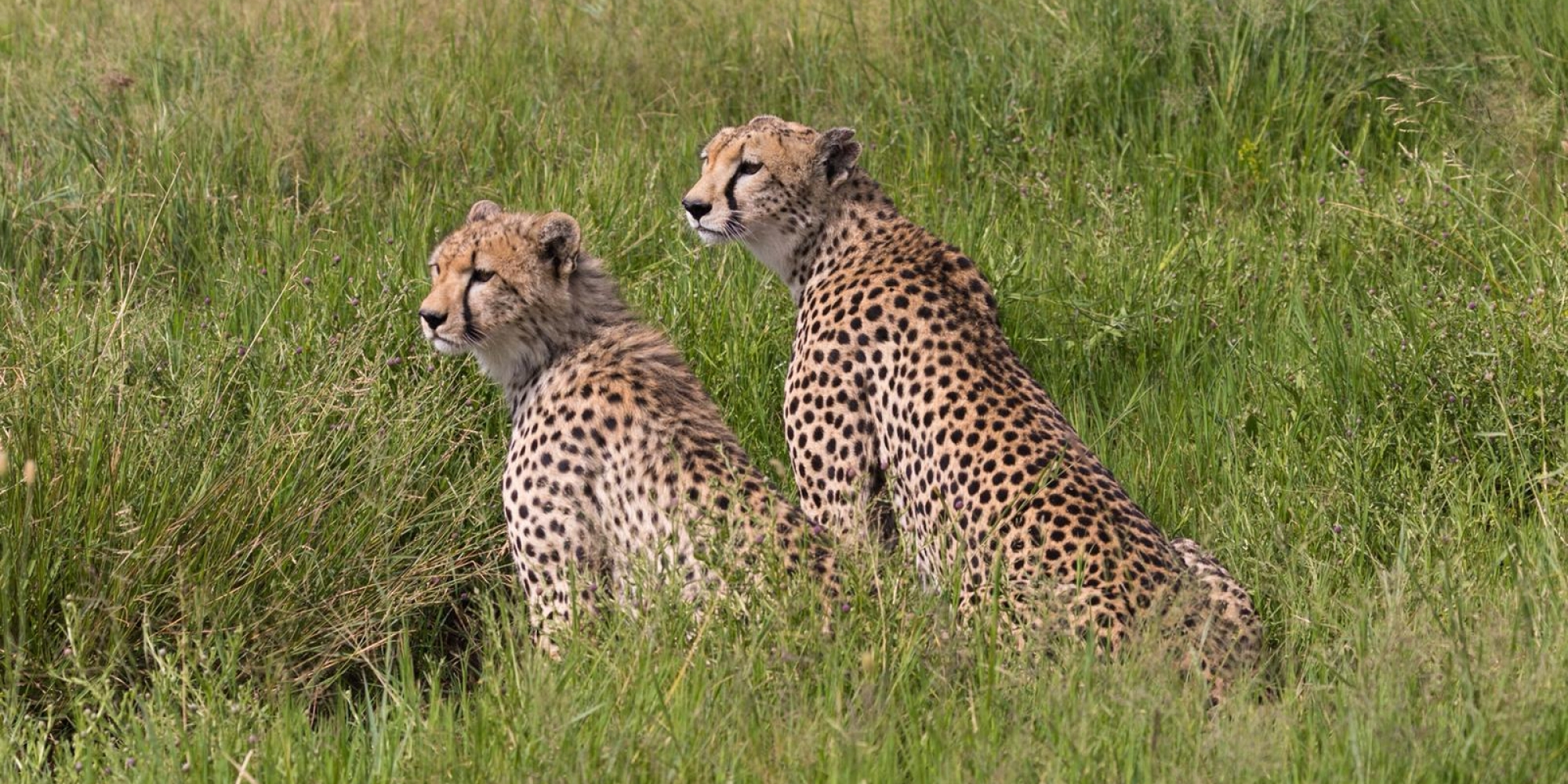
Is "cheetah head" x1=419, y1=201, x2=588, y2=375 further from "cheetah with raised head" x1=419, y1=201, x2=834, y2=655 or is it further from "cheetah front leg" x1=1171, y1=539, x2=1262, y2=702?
"cheetah front leg" x1=1171, y1=539, x2=1262, y2=702

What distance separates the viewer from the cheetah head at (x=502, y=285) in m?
3.77

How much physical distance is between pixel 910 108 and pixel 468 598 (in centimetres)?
236

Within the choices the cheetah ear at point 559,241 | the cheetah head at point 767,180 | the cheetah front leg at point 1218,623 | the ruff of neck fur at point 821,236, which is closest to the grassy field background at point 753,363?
the cheetah front leg at point 1218,623

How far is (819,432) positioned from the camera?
3.96 m

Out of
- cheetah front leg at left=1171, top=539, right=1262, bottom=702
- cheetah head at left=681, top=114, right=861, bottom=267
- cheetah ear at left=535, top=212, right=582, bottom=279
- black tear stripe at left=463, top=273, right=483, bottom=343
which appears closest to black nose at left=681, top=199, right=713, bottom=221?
cheetah head at left=681, top=114, right=861, bottom=267

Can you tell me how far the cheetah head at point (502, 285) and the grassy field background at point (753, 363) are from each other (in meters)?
0.21

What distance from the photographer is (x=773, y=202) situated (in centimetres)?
422

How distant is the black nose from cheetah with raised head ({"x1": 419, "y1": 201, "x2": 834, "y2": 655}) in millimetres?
270

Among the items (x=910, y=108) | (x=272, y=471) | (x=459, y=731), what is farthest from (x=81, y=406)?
(x=910, y=108)

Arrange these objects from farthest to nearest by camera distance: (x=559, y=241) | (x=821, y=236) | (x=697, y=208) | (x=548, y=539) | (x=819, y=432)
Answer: (x=821, y=236)
(x=697, y=208)
(x=819, y=432)
(x=559, y=241)
(x=548, y=539)

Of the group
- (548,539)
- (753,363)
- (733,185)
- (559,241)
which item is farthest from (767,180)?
(548,539)

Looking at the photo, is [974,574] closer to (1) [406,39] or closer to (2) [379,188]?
(2) [379,188]

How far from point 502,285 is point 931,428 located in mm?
909

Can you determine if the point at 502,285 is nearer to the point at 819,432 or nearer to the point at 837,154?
the point at 819,432
